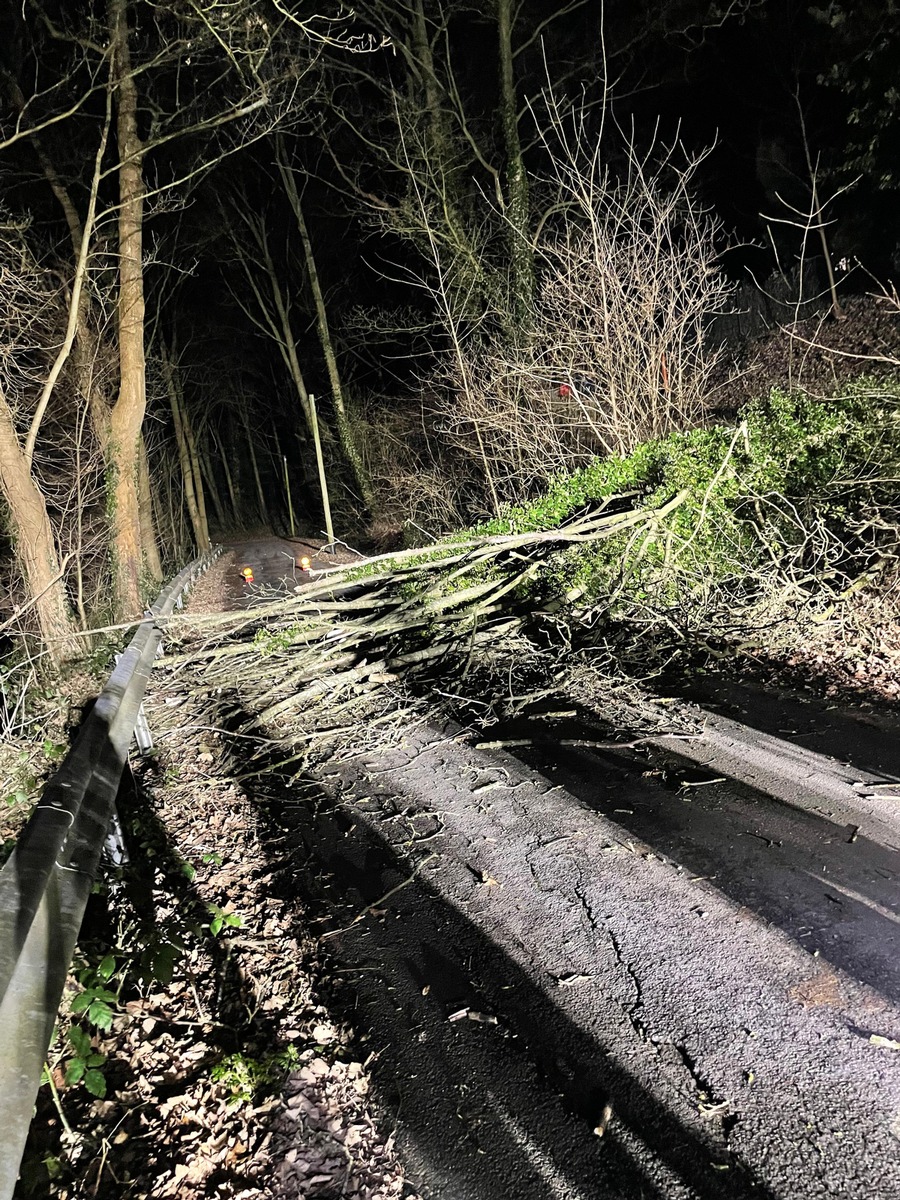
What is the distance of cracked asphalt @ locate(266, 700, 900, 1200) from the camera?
189cm

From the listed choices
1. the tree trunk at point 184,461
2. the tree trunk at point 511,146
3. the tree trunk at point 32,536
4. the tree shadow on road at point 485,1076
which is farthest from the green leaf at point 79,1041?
the tree trunk at point 184,461

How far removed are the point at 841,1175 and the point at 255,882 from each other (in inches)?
109

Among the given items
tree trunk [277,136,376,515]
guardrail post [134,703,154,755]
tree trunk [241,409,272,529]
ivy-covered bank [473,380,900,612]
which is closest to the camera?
guardrail post [134,703,154,755]

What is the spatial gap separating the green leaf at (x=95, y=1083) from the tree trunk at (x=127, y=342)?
33.1 ft

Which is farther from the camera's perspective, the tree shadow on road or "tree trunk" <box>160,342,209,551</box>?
"tree trunk" <box>160,342,209,551</box>

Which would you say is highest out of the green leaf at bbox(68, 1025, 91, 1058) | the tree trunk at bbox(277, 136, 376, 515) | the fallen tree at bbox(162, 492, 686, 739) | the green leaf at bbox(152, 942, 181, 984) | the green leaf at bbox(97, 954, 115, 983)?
the tree trunk at bbox(277, 136, 376, 515)

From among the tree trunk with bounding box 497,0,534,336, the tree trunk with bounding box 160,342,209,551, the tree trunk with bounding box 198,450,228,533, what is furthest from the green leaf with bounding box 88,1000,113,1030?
the tree trunk with bounding box 198,450,228,533

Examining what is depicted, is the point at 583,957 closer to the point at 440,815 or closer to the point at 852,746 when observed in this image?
the point at 440,815

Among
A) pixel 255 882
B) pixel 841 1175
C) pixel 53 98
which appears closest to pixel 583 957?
pixel 841 1175

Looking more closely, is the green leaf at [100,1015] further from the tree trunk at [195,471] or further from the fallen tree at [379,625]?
the tree trunk at [195,471]

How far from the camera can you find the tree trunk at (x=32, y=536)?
27.5 ft

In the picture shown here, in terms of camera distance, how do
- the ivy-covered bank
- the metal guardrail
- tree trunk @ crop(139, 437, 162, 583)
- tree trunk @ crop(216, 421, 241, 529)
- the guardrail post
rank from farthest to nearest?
tree trunk @ crop(216, 421, 241, 529) < tree trunk @ crop(139, 437, 162, 583) < the ivy-covered bank < the guardrail post < the metal guardrail

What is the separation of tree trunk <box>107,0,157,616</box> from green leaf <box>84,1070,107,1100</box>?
1008 cm

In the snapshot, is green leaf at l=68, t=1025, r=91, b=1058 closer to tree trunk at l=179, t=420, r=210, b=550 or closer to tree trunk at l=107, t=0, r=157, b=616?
tree trunk at l=107, t=0, r=157, b=616
